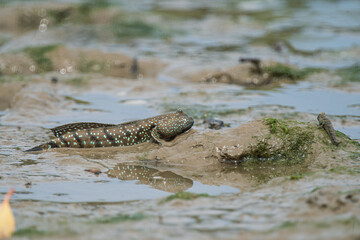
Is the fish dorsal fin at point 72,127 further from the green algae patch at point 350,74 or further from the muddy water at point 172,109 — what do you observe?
the green algae patch at point 350,74

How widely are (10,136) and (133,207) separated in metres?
2.75

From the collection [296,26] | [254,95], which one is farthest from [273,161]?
[296,26]

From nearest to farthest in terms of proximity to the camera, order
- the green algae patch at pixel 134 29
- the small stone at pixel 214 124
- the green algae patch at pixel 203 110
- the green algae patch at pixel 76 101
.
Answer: the small stone at pixel 214 124, the green algae patch at pixel 203 110, the green algae patch at pixel 76 101, the green algae patch at pixel 134 29

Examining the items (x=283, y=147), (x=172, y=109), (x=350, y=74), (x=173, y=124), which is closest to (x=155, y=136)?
(x=173, y=124)

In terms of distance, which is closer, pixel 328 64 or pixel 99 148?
pixel 99 148

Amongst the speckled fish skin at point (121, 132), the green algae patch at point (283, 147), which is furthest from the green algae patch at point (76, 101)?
the green algae patch at point (283, 147)

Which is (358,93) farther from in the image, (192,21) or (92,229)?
(192,21)

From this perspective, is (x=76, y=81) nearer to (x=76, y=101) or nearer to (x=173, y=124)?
(x=76, y=101)

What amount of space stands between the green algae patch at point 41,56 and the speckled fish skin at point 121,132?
532 cm

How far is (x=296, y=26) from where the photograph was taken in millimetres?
14266

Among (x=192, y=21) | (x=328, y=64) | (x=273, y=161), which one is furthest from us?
(x=192, y=21)

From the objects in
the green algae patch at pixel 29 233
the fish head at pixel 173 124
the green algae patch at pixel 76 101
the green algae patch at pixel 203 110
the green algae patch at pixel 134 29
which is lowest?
the green algae patch at pixel 76 101

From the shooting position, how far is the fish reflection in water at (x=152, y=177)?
460 centimetres

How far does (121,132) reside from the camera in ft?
18.0
